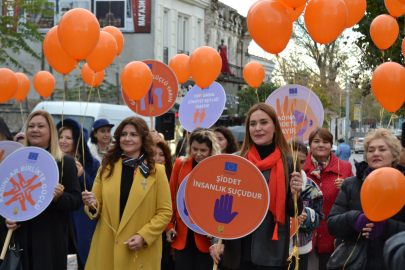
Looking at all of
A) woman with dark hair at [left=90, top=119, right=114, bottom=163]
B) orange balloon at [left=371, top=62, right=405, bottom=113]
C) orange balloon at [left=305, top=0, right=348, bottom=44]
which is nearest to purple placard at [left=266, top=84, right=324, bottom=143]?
orange balloon at [left=371, top=62, right=405, bottom=113]

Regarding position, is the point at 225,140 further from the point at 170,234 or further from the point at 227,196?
the point at 227,196

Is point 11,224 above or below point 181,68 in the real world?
below

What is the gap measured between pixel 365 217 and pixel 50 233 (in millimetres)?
2495

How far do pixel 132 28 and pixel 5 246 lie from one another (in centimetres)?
2361

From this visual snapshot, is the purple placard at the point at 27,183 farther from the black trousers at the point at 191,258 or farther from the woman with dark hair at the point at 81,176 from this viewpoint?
the black trousers at the point at 191,258

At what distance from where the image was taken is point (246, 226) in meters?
3.71

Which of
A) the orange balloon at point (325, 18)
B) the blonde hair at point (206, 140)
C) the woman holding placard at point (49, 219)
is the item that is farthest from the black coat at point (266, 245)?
the orange balloon at point (325, 18)

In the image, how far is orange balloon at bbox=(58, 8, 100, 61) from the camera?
4977 mm

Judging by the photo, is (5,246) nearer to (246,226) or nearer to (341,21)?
(246,226)

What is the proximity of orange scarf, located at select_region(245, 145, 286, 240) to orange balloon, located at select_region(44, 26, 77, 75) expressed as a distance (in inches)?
109

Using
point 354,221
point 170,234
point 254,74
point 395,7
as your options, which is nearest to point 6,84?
point 170,234

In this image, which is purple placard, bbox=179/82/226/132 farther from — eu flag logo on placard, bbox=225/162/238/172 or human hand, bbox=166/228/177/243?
eu flag logo on placard, bbox=225/162/238/172

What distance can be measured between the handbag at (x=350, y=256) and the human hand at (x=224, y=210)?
804 millimetres

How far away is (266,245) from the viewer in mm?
3723
